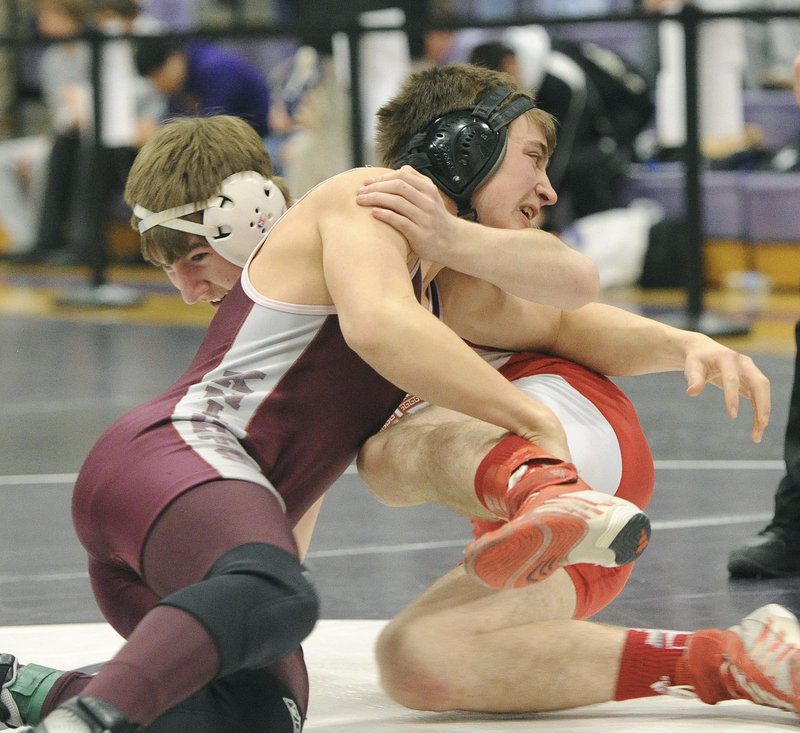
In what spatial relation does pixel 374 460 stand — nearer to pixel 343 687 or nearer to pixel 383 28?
pixel 343 687

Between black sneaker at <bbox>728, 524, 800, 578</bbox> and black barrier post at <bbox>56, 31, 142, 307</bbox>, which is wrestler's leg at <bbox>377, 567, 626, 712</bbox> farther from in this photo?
black barrier post at <bbox>56, 31, 142, 307</bbox>

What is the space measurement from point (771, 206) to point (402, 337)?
5.88 metres

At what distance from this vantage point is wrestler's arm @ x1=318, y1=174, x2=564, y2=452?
2045 mm

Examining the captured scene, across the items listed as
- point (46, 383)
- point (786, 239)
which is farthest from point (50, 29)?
point (786, 239)

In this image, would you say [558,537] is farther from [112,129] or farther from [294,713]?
[112,129]

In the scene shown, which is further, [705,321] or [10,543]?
[705,321]

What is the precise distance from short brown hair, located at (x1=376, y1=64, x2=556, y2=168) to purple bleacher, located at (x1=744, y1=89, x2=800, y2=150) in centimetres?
590

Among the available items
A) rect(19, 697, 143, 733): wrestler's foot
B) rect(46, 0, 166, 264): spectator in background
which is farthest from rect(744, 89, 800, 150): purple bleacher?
rect(19, 697, 143, 733): wrestler's foot

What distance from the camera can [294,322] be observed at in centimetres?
218

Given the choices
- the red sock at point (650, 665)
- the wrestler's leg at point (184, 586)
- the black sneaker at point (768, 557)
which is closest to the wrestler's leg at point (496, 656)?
the red sock at point (650, 665)

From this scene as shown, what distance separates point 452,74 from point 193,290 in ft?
1.79

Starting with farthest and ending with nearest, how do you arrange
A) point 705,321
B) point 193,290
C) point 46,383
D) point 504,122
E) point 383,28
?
point 383,28, point 705,321, point 46,383, point 193,290, point 504,122

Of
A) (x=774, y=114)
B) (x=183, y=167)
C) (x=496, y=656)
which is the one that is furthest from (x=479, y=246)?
(x=774, y=114)

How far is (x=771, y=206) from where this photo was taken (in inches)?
298
